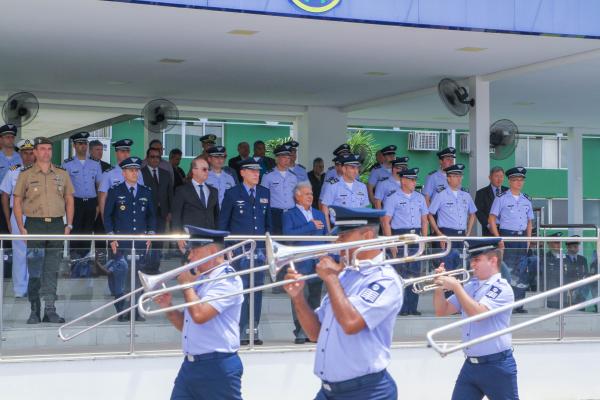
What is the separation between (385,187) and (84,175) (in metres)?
4.11

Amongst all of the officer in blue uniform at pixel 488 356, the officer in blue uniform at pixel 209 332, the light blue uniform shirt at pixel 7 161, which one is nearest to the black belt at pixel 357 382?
the officer in blue uniform at pixel 209 332

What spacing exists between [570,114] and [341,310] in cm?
1660

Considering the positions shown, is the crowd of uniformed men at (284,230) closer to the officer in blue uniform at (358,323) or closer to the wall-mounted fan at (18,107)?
the officer in blue uniform at (358,323)

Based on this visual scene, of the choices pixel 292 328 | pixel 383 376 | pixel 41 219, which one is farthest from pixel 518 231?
pixel 383 376

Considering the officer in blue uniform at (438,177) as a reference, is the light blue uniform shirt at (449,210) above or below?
below

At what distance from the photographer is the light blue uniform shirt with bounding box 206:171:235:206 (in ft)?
46.1

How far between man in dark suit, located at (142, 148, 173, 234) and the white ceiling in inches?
61.0

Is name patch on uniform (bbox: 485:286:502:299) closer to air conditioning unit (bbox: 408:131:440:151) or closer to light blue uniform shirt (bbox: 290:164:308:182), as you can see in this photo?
light blue uniform shirt (bbox: 290:164:308:182)

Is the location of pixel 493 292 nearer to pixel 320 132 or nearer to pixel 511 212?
pixel 511 212

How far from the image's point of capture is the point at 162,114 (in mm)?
16469

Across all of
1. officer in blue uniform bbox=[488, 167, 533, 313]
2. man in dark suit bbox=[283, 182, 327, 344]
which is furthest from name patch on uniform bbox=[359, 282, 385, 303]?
officer in blue uniform bbox=[488, 167, 533, 313]

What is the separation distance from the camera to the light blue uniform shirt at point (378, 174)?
640 inches

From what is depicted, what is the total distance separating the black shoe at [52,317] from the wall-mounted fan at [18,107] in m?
6.18

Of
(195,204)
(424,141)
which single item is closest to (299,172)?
(195,204)
